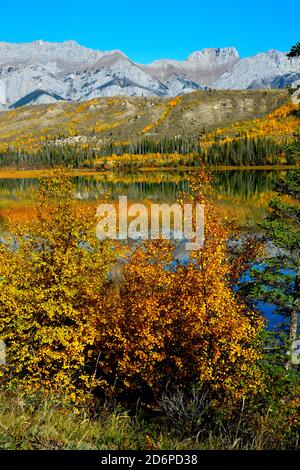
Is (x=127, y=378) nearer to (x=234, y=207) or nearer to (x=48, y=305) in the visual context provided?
(x=48, y=305)

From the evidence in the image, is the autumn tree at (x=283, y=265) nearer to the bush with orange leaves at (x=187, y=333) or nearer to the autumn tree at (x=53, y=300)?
the bush with orange leaves at (x=187, y=333)

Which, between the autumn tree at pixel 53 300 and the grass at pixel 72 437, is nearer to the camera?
the grass at pixel 72 437

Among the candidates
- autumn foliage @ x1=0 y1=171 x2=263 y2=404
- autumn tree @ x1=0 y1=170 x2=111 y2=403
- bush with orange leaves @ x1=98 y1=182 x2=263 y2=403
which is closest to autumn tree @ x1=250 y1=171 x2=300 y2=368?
autumn foliage @ x1=0 y1=171 x2=263 y2=404

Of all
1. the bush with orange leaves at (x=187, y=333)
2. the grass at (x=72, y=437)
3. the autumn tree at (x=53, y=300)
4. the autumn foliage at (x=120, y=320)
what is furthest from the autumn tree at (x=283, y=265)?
the grass at (x=72, y=437)

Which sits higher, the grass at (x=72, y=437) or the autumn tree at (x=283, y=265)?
the autumn tree at (x=283, y=265)

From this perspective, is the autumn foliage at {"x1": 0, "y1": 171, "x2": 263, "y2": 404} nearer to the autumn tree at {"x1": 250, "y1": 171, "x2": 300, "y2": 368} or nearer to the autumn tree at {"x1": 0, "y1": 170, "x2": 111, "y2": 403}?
the autumn tree at {"x1": 0, "y1": 170, "x2": 111, "y2": 403}

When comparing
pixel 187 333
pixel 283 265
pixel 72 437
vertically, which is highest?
pixel 283 265

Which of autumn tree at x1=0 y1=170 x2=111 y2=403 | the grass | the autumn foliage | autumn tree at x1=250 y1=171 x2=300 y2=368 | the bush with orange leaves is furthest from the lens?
autumn tree at x1=250 y1=171 x2=300 y2=368

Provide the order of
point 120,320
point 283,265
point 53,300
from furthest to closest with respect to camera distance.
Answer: point 283,265 < point 120,320 < point 53,300

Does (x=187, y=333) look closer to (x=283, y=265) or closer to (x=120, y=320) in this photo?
(x=120, y=320)

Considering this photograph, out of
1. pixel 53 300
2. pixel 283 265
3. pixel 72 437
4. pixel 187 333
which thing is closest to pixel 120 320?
pixel 53 300

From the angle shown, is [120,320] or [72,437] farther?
[120,320]

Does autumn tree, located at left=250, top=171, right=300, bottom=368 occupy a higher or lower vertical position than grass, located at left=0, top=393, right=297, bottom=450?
higher
